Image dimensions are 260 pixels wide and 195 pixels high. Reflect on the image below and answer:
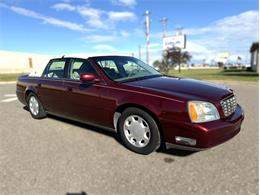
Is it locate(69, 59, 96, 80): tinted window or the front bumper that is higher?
locate(69, 59, 96, 80): tinted window

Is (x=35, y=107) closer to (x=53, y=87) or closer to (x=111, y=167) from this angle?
(x=53, y=87)

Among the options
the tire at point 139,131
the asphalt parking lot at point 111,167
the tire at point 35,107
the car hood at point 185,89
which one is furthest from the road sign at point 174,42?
the tire at point 139,131

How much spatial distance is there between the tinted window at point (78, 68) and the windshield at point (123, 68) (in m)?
0.21

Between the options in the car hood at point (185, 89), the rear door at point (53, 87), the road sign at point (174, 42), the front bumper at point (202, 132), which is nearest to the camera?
the front bumper at point (202, 132)

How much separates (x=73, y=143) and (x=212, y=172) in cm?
236

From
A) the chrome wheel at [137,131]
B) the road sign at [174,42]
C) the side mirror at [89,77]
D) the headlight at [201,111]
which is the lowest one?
the chrome wheel at [137,131]

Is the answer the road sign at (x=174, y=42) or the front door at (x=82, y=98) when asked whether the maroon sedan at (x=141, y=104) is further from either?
the road sign at (x=174, y=42)

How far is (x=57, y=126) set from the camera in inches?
211

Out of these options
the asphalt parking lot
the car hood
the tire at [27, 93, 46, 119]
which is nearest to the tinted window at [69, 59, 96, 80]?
the car hood

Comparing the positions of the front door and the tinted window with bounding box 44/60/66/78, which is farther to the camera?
the tinted window with bounding box 44/60/66/78

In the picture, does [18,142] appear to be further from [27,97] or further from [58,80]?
[27,97]

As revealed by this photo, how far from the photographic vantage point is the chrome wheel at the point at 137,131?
3.73 metres

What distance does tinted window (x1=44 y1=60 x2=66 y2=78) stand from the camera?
204 inches

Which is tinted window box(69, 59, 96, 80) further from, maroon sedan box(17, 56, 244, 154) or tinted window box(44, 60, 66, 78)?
tinted window box(44, 60, 66, 78)
